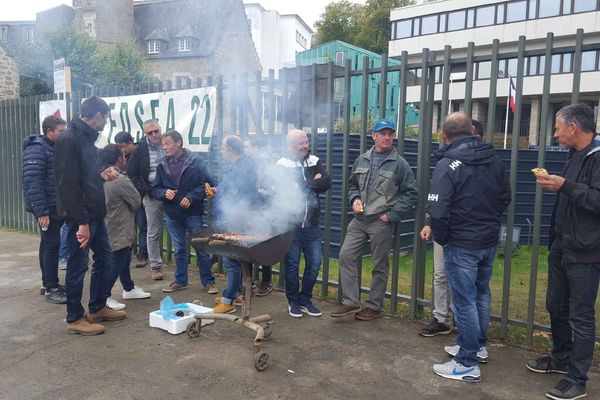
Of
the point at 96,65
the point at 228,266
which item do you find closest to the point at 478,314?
the point at 228,266

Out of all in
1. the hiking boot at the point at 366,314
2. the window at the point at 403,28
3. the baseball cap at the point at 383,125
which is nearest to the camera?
the baseball cap at the point at 383,125

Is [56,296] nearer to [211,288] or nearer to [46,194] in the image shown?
[46,194]

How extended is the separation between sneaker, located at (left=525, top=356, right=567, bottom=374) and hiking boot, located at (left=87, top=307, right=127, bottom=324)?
149 inches

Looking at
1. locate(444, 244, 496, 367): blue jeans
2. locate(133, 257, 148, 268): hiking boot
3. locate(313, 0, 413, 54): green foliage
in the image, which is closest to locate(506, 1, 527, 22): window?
locate(313, 0, 413, 54): green foliage

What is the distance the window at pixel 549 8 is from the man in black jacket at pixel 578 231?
31831 millimetres

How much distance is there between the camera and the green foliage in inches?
1688

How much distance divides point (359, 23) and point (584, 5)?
1981cm

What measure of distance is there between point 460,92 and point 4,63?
72.8ft

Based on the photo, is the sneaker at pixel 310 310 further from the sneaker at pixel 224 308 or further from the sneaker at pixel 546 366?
the sneaker at pixel 546 366

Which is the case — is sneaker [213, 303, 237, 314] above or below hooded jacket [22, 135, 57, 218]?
below

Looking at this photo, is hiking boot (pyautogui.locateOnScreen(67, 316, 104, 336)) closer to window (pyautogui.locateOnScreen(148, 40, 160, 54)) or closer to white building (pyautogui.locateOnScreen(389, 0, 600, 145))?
white building (pyautogui.locateOnScreen(389, 0, 600, 145))

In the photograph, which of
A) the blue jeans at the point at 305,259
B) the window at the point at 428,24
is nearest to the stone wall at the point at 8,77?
the blue jeans at the point at 305,259

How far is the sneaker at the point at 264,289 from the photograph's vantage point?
5.79 metres

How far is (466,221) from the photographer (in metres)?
3.59
